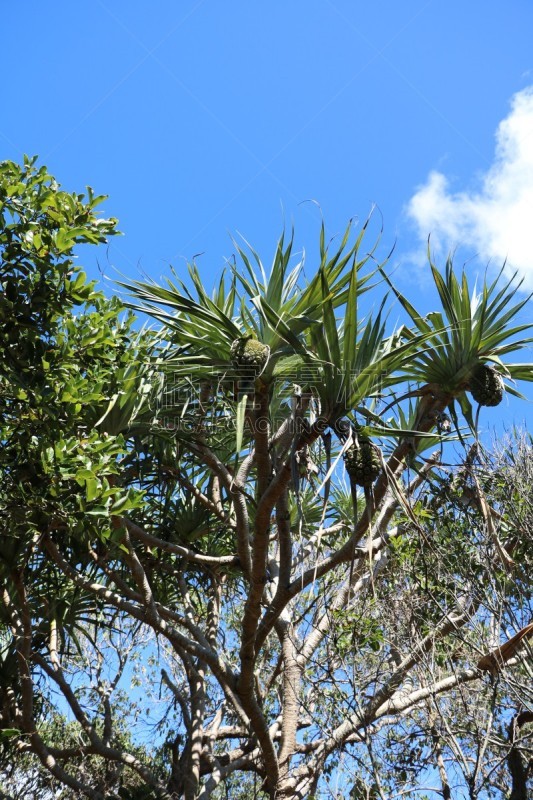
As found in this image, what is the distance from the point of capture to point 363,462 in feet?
11.3

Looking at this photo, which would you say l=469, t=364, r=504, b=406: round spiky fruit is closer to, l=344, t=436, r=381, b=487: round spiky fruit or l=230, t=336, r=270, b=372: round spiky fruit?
l=344, t=436, r=381, b=487: round spiky fruit

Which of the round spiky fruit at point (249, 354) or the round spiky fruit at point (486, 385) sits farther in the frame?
the round spiky fruit at point (486, 385)

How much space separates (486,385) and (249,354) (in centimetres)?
114

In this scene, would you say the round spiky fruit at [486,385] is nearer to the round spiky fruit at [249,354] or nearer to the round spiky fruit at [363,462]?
the round spiky fruit at [363,462]

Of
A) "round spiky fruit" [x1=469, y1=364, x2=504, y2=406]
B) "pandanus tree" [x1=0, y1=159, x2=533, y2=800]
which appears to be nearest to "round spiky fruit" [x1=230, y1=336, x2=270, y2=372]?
"pandanus tree" [x1=0, y1=159, x2=533, y2=800]

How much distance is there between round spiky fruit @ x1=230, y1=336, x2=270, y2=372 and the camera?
3.50m

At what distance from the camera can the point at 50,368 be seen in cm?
370

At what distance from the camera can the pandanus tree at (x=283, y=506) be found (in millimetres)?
3547

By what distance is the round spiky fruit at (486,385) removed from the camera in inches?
143

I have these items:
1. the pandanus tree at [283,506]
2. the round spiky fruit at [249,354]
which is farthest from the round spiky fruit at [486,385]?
the round spiky fruit at [249,354]

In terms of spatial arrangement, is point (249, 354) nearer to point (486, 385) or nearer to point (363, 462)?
point (363, 462)

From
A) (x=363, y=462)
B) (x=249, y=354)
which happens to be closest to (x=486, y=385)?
(x=363, y=462)

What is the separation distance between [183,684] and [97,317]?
4993 millimetres

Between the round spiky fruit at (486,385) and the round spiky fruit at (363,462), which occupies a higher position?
the round spiky fruit at (486,385)
